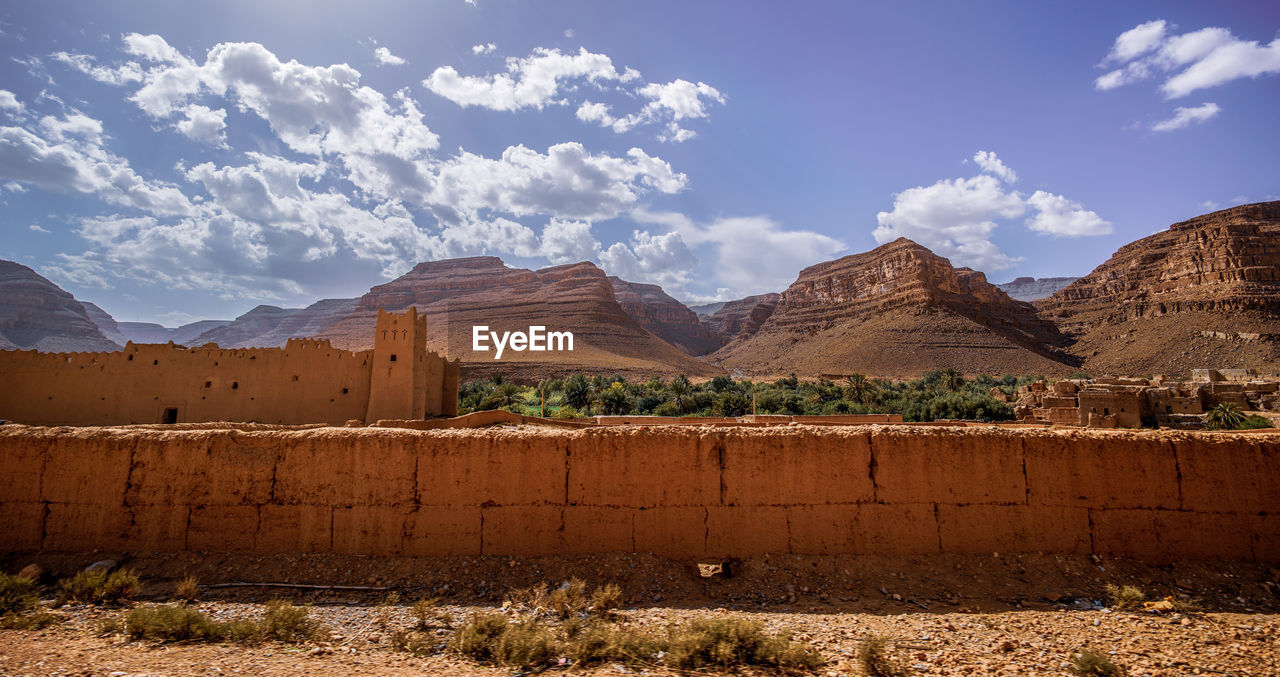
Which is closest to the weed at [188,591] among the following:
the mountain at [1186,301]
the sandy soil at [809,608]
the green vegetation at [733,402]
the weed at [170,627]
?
the sandy soil at [809,608]

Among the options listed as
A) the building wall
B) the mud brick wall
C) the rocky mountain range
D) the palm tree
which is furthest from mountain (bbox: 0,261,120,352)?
the palm tree

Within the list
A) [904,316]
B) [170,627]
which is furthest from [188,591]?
[904,316]

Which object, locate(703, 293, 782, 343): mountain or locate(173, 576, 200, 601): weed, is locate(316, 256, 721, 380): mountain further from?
locate(173, 576, 200, 601): weed

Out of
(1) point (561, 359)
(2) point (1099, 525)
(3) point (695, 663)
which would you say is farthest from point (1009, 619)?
(1) point (561, 359)

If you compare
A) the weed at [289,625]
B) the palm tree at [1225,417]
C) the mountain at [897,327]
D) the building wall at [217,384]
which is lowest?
the weed at [289,625]

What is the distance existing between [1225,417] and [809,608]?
1259 inches

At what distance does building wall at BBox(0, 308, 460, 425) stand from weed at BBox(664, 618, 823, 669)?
21.5 m

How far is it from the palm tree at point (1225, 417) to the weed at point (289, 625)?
34301 millimetres

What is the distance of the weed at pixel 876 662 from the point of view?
405cm

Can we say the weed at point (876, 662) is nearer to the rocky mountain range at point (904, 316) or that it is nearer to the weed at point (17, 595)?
the weed at point (17, 595)

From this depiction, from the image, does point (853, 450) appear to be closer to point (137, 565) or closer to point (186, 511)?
point (186, 511)

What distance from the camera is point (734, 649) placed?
4250 millimetres

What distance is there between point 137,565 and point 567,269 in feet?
464

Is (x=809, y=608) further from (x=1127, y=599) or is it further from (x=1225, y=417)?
(x=1225, y=417)
